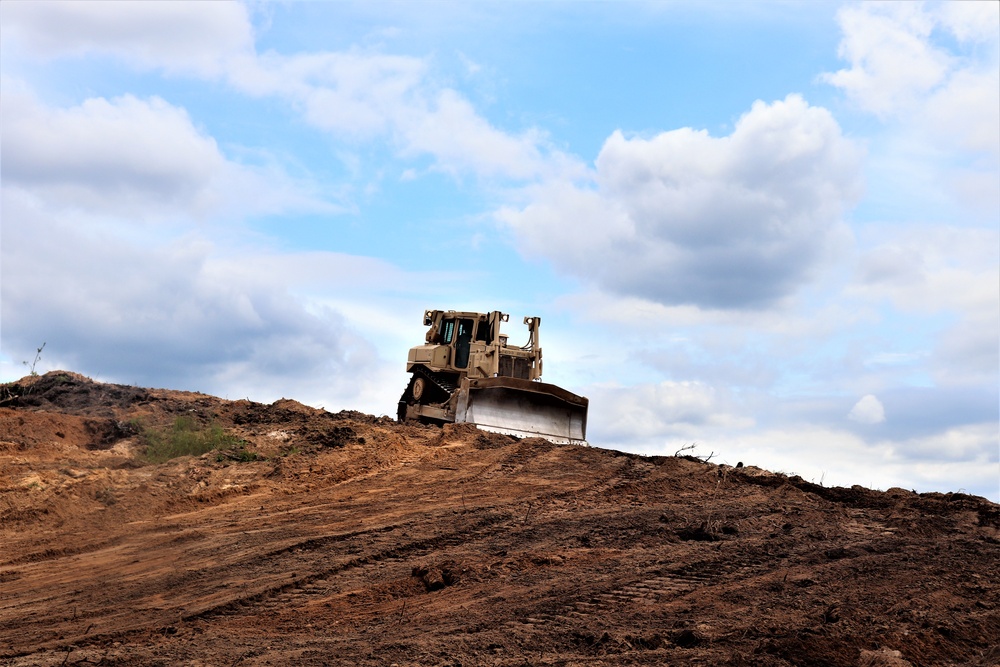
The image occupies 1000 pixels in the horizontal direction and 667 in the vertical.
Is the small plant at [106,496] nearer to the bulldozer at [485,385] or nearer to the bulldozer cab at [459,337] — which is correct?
the bulldozer at [485,385]

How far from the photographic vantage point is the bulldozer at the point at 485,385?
67.0 ft

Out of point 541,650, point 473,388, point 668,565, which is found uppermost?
point 473,388

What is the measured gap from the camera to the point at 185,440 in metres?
17.4

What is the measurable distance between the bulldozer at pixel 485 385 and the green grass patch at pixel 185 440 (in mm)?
4942

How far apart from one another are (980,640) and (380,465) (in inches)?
399

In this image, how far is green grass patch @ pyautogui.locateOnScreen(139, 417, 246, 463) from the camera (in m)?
17.0

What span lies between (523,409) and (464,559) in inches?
415

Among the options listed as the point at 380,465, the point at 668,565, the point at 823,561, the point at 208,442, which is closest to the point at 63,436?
the point at 208,442

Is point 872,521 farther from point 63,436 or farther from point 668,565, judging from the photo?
point 63,436

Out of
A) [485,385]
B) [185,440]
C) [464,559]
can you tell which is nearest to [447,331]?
[485,385]

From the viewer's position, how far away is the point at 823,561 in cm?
999

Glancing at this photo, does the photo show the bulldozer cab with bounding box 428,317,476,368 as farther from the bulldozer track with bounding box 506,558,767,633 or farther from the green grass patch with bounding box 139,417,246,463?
the bulldozer track with bounding box 506,558,767,633

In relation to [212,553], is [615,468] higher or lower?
higher

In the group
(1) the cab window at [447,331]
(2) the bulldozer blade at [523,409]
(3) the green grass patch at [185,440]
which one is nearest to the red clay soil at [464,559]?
(3) the green grass patch at [185,440]
